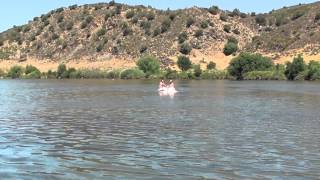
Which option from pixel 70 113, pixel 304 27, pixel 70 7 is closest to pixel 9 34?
pixel 70 7

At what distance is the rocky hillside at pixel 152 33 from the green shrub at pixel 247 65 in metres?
13.3

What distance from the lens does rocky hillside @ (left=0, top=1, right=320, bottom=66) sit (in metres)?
145

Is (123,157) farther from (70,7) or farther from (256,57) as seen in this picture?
(70,7)

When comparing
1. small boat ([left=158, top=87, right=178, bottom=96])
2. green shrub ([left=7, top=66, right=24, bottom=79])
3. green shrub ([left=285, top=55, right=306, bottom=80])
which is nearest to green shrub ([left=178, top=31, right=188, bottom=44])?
green shrub ([left=7, top=66, right=24, bottom=79])

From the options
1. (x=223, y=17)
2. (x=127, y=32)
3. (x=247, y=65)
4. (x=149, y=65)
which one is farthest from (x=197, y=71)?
(x=223, y=17)

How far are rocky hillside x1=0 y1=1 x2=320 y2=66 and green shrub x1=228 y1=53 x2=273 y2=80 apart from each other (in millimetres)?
13347

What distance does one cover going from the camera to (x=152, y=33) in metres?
155

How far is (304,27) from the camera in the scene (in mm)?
145000

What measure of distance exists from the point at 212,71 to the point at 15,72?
164 feet

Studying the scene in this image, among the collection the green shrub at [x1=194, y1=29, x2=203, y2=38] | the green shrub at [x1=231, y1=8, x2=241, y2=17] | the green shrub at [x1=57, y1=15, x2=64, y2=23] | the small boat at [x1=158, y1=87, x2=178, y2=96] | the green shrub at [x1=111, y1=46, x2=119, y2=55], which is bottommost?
the small boat at [x1=158, y1=87, x2=178, y2=96]

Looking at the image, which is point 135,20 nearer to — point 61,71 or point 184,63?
point 61,71

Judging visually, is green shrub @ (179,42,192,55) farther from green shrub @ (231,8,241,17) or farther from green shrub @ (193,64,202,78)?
green shrub @ (231,8,241,17)

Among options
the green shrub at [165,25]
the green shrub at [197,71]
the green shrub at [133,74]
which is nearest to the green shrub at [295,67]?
the green shrub at [197,71]

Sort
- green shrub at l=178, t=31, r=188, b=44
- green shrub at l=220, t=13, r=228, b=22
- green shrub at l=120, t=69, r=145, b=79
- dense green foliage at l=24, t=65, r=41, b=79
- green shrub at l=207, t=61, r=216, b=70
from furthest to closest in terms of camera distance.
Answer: green shrub at l=220, t=13, r=228, b=22
green shrub at l=178, t=31, r=188, b=44
dense green foliage at l=24, t=65, r=41, b=79
green shrub at l=207, t=61, r=216, b=70
green shrub at l=120, t=69, r=145, b=79
